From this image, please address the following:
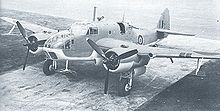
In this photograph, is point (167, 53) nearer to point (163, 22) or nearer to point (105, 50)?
point (105, 50)

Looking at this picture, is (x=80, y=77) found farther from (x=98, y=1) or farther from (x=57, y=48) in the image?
(x=98, y=1)

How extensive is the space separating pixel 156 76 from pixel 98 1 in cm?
3947

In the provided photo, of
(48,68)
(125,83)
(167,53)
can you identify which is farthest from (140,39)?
(48,68)

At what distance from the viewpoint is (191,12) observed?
5162 centimetres

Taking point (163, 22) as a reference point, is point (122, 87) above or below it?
below

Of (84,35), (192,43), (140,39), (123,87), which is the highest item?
(84,35)

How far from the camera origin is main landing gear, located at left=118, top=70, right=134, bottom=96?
1576 cm

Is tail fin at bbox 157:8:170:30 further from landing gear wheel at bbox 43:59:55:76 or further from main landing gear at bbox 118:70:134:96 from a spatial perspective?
landing gear wheel at bbox 43:59:55:76

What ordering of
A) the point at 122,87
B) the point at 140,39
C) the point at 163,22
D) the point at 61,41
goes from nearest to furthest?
the point at 122,87
the point at 61,41
the point at 140,39
the point at 163,22

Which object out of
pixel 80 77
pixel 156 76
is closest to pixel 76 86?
pixel 80 77

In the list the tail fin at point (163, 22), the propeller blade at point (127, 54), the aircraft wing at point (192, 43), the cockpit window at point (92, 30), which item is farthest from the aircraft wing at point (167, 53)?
the aircraft wing at point (192, 43)

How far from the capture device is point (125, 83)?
623 inches

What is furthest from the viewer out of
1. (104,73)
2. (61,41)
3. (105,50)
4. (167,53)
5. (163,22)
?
(163,22)

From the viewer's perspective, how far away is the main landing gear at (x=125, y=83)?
15758mm
